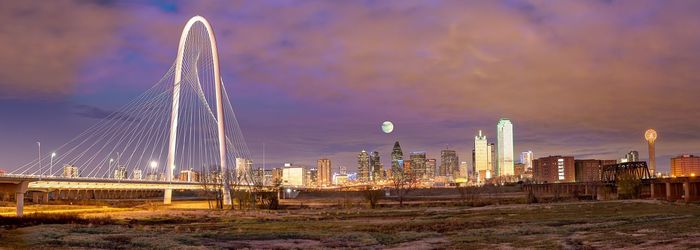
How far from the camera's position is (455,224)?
186ft

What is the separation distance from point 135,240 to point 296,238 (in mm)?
10949

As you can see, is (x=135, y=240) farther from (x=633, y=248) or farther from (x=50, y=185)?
(x=50, y=185)

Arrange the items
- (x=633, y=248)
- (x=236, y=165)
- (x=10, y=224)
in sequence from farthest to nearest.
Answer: (x=236, y=165) → (x=10, y=224) → (x=633, y=248)

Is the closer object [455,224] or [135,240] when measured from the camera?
[135,240]

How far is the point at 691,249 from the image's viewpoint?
29.9 m

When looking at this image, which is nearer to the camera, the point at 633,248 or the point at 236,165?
the point at 633,248

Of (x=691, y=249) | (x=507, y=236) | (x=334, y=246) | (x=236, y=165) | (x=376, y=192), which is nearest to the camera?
(x=691, y=249)

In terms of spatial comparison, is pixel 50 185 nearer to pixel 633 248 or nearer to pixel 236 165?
pixel 236 165

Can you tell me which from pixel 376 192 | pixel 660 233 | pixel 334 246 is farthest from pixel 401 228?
pixel 376 192

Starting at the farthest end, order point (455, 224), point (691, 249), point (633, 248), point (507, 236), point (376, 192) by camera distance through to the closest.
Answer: point (376, 192) < point (455, 224) < point (507, 236) < point (633, 248) < point (691, 249)

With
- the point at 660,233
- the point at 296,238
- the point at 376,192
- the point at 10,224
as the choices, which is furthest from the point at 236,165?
the point at 660,233

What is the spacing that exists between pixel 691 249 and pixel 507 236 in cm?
1431

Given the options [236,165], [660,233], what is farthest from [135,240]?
[236,165]

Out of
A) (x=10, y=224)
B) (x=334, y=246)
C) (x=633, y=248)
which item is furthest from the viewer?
(x=10, y=224)
